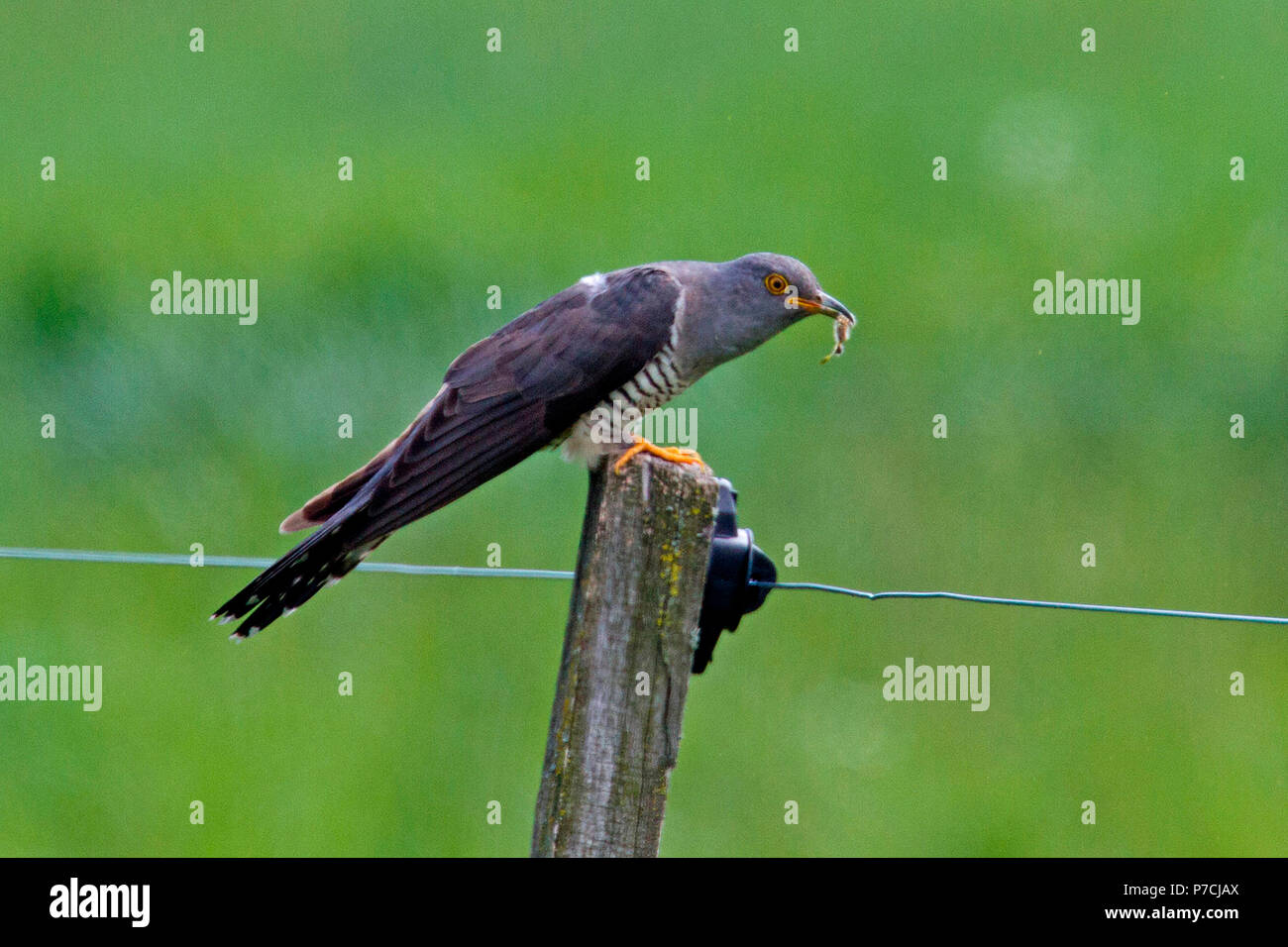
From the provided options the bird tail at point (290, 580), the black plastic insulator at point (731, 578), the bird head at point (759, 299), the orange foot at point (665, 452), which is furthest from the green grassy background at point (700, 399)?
the black plastic insulator at point (731, 578)

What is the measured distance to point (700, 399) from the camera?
8.32 m

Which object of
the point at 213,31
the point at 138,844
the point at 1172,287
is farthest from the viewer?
the point at 213,31

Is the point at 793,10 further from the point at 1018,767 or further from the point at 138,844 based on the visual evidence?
the point at 138,844

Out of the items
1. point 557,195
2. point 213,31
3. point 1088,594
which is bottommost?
point 1088,594

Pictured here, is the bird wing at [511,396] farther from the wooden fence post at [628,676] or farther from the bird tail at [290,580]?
the wooden fence post at [628,676]

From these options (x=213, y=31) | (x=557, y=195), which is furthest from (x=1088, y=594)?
(x=213, y=31)

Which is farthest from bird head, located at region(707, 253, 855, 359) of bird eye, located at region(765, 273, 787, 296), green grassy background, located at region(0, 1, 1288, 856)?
green grassy background, located at region(0, 1, 1288, 856)

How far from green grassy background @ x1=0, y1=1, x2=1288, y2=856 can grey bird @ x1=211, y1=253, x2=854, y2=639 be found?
8.32 feet

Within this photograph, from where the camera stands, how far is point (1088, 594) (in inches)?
314

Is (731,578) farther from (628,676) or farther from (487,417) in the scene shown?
(487,417)

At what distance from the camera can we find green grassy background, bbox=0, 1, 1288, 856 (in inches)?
281

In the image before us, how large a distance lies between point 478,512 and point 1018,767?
9.21 feet

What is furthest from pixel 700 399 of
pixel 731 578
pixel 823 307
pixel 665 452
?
pixel 731 578

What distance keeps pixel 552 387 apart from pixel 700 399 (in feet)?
12.7
